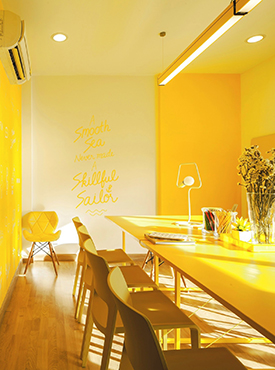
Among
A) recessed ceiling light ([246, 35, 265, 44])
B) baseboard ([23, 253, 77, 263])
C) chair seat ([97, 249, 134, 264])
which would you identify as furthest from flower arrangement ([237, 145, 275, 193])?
baseboard ([23, 253, 77, 263])

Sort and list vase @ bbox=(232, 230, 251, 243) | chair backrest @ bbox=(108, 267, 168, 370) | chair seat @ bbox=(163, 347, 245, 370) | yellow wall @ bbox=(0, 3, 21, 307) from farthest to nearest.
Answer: yellow wall @ bbox=(0, 3, 21, 307)
vase @ bbox=(232, 230, 251, 243)
chair seat @ bbox=(163, 347, 245, 370)
chair backrest @ bbox=(108, 267, 168, 370)

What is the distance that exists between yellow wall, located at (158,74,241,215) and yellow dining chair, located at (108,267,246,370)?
13.6ft

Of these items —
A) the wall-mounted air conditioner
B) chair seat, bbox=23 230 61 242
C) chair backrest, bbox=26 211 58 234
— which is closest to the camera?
the wall-mounted air conditioner

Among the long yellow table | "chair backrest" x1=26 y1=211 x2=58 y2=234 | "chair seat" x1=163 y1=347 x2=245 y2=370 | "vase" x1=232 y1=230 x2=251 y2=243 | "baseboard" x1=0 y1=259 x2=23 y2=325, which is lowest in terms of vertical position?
"baseboard" x1=0 y1=259 x2=23 y2=325

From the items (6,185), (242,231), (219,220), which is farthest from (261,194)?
(6,185)

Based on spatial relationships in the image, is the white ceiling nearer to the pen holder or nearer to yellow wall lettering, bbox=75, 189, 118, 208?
yellow wall lettering, bbox=75, 189, 118, 208

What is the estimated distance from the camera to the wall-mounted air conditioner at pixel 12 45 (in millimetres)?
2684

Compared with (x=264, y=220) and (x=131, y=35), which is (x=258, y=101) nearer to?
(x=131, y=35)

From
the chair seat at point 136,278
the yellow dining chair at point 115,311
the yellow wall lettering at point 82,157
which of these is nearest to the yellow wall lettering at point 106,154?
the yellow wall lettering at point 82,157

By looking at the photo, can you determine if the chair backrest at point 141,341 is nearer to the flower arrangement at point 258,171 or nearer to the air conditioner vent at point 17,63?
the flower arrangement at point 258,171

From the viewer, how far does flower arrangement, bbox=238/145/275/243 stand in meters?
1.76

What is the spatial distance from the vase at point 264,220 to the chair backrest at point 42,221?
371 cm

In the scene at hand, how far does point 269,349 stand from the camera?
243 cm

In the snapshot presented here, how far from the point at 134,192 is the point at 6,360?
3439 millimetres
